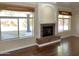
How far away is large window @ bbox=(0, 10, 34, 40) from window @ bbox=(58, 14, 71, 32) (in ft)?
6.33

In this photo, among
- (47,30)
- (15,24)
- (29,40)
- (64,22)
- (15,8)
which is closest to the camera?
(15,8)

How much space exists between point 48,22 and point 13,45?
103 inches

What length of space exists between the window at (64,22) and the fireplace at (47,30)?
1.36ft

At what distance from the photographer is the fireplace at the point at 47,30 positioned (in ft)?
24.4

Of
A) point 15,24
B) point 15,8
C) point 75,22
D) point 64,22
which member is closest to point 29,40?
point 15,24

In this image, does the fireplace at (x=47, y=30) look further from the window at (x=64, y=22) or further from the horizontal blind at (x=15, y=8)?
the horizontal blind at (x=15, y=8)

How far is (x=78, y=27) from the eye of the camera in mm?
8047

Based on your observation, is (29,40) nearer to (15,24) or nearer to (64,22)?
(15,24)

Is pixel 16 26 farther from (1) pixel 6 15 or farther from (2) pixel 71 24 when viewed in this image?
(2) pixel 71 24

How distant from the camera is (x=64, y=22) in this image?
7863 millimetres

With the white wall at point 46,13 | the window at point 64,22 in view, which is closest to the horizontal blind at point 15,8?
the white wall at point 46,13

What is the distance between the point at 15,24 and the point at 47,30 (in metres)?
2.17

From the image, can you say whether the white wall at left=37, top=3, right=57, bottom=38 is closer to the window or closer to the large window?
the window

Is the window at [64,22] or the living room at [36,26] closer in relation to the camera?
the living room at [36,26]
